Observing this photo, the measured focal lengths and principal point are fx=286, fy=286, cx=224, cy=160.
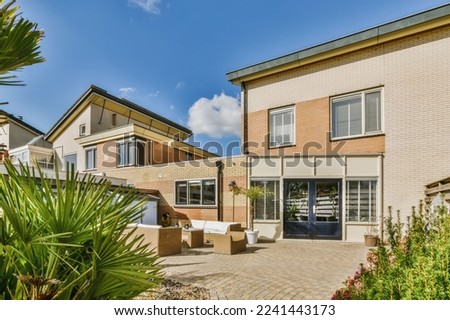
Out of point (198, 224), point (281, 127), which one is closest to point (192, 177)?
point (198, 224)

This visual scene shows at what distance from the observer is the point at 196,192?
15.0 meters

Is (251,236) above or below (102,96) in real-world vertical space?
below

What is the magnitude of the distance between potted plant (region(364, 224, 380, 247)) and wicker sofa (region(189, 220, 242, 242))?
16.2ft

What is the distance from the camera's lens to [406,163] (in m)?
10.9

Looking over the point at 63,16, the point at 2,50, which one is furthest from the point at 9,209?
the point at 63,16

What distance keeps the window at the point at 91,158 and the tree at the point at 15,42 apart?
19.2 meters

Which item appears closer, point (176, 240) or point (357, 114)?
point (176, 240)

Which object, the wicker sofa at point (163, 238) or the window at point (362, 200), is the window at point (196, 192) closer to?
the wicker sofa at point (163, 238)

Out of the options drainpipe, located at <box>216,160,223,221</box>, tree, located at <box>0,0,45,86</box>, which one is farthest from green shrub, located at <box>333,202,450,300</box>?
drainpipe, located at <box>216,160,223,221</box>

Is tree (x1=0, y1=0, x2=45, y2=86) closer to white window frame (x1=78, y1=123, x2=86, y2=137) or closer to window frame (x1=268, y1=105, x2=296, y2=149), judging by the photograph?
window frame (x1=268, y1=105, x2=296, y2=149)

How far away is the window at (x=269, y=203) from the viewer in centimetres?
1252

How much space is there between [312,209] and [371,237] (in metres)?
2.41

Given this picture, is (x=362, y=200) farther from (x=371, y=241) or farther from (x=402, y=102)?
(x=402, y=102)

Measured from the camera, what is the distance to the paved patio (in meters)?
5.45
